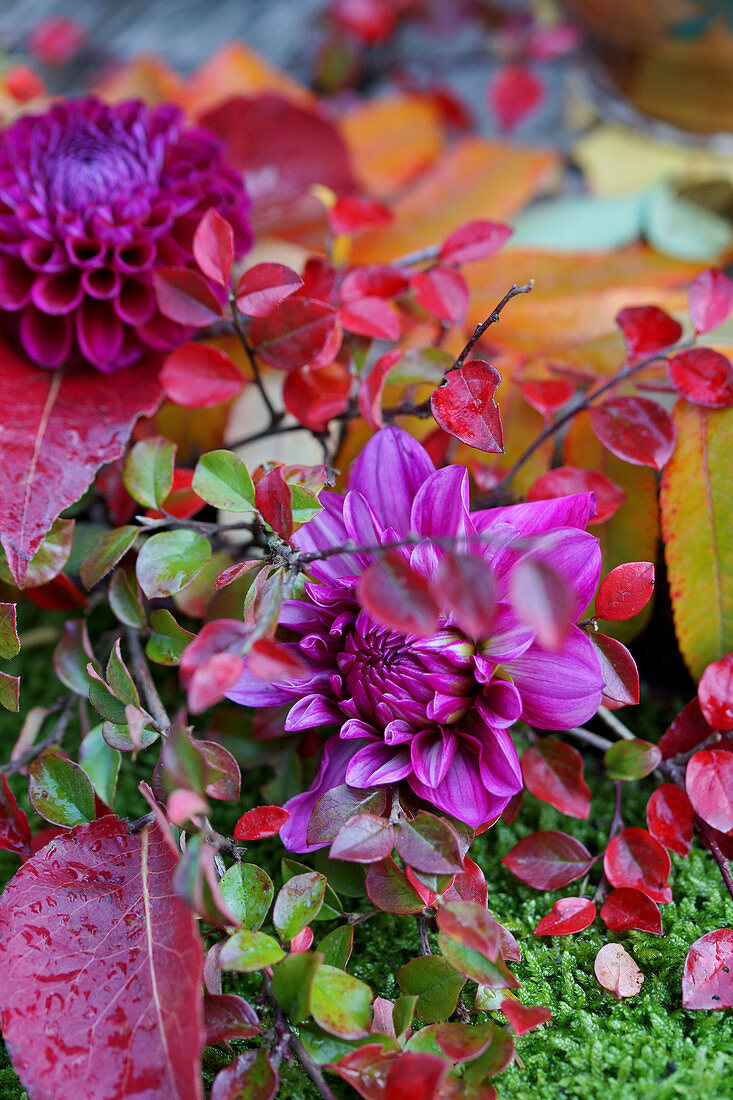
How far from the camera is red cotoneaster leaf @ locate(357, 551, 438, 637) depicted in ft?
0.75

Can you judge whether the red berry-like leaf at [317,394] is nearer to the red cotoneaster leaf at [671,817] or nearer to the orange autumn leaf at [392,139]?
the red cotoneaster leaf at [671,817]

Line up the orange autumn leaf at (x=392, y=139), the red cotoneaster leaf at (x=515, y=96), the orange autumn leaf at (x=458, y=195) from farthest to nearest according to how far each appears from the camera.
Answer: the red cotoneaster leaf at (x=515, y=96) → the orange autumn leaf at (x=392, y=139) → the orange autumn leaf at (x=458, y=195)

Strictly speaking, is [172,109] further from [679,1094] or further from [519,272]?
[679,1094]

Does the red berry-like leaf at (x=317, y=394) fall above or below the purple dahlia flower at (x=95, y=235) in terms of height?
below

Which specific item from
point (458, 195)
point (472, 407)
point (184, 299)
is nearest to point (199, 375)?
point (184, 299)

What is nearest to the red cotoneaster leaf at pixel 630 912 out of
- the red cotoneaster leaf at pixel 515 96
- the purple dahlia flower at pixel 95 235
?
the purple dahlia flower at pixel 95 235

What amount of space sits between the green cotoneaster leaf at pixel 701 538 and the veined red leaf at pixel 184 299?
0.22m

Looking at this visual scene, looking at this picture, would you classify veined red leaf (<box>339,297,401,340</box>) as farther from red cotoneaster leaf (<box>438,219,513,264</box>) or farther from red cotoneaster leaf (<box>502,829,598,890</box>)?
red cotoneaster leaf (<box>502,829,598,890</box>)

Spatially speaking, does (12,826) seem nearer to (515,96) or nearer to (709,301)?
(709,301)

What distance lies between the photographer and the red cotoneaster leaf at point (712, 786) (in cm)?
32

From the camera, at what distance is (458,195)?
2.21 ft

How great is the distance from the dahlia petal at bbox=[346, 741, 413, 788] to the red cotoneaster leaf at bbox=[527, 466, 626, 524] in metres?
0.14

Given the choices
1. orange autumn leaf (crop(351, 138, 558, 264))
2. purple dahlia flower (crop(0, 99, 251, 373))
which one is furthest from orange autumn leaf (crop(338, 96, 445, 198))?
purple dahlia flower (crop(0, 99, 251, 373))

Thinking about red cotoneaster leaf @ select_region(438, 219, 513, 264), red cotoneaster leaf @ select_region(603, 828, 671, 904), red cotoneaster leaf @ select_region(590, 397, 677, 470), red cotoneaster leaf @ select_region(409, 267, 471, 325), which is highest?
red cotoneaster leaf @ select_region(438, 219, 513, 264)
